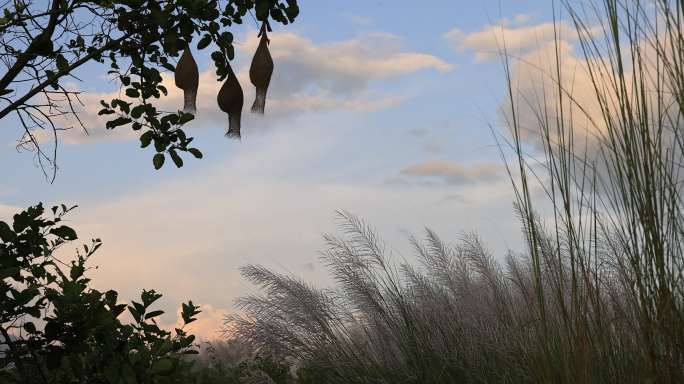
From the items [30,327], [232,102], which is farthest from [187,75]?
[30,327]

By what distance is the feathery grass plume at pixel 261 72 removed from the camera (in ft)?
9.02

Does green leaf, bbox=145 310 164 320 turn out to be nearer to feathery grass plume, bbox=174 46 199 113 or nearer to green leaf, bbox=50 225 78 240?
green leaf, bbox=50 225 78 240

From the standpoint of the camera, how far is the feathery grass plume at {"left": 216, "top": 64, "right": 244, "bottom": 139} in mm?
2775

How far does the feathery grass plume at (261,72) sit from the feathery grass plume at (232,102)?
59 millimetres

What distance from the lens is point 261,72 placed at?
108 inches

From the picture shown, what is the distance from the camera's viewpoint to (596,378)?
2.87 metres

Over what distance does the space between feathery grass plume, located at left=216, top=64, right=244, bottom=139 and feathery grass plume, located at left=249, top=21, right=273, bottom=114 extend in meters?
0.06

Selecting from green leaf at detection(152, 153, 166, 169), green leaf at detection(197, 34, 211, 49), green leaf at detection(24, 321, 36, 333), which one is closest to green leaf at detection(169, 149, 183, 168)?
green leaf at detection(152, 153, 166, 169)

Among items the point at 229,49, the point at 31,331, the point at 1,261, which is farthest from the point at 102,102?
the point at 31,331

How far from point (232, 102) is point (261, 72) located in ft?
0.45

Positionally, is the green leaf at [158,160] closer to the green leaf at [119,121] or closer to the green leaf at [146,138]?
the green leaf at [146,138]

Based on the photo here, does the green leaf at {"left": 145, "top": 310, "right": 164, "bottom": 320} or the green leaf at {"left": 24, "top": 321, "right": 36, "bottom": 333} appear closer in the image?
the green leaf at {"left": 24, "top": 321, "right": 36, "bottom": 333}

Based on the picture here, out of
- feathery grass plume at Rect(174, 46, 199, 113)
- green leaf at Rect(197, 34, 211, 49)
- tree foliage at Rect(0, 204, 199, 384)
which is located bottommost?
tree foliage at Rect(0, 204, 199, 384)

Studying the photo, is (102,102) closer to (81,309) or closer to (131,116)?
(131,116)
